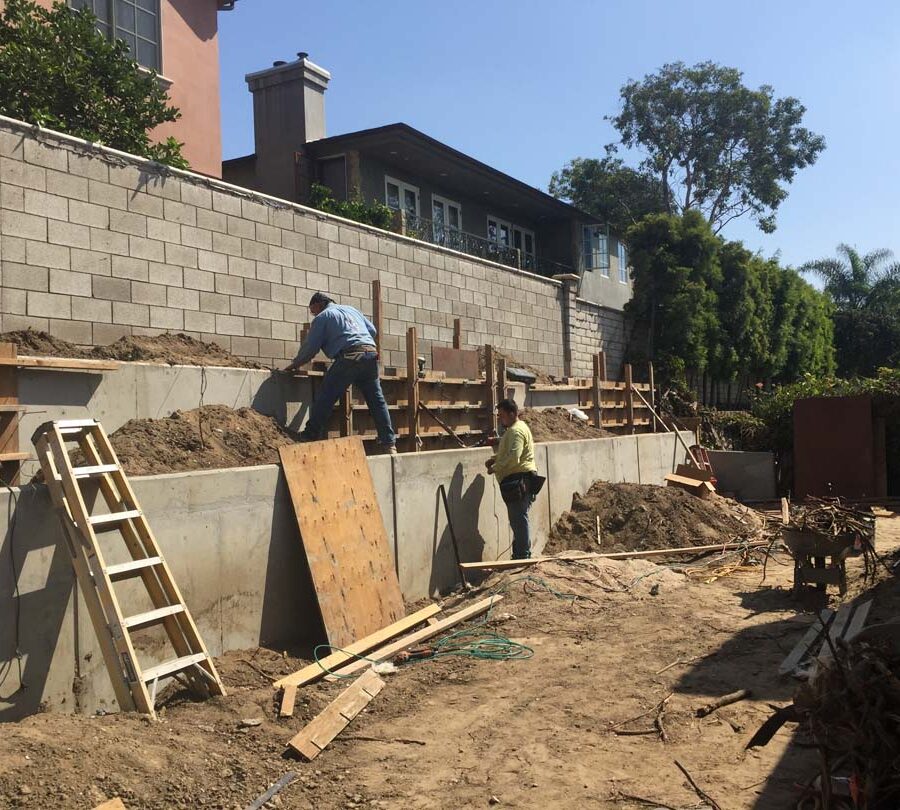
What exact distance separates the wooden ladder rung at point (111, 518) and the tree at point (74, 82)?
19.2 ft

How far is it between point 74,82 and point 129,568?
762cm

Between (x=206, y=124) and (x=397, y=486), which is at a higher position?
(x=206, y=124)

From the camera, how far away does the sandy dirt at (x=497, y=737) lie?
4293 mm

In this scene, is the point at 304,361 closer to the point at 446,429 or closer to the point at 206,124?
the point at 446,429

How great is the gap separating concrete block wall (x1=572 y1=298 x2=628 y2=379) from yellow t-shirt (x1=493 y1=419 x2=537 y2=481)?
32.1ft

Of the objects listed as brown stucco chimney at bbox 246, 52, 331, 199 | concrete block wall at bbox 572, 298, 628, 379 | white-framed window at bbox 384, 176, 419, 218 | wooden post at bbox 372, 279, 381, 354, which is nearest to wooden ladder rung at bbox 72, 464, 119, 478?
wooden post at bbox 372, 279, 381, 354

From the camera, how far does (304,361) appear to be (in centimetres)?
951

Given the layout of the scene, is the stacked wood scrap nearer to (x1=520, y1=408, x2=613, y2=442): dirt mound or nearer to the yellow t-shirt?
the yellow t-shirt

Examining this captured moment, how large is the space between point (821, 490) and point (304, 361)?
11.6 metres

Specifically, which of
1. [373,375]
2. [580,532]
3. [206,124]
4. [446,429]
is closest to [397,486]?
[373,375]

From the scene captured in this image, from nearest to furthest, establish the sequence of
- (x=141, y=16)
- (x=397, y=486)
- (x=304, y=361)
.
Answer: (x=397, y=486)
(x=304, y=361)
(x=141, y=16)

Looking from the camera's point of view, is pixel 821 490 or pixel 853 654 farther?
pixel 821 490

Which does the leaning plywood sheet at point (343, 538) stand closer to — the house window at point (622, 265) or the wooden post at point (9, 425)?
the wooden post at point (9, 425)

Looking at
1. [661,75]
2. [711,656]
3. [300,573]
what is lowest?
[711,656]
